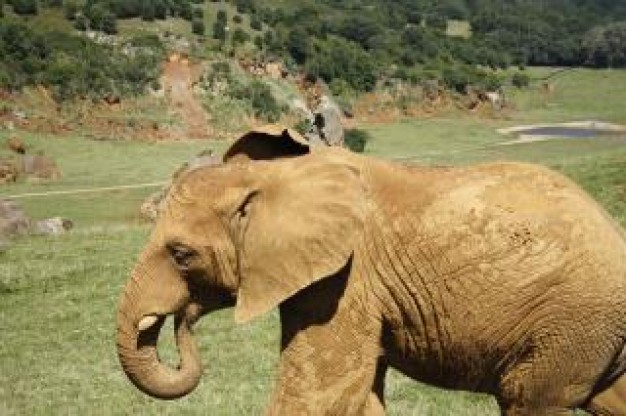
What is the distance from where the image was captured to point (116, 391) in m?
9.48

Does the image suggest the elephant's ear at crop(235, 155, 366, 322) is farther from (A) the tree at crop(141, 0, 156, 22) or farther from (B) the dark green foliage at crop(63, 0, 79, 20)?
(A) the tree at crop(141, 0, 156, 22)

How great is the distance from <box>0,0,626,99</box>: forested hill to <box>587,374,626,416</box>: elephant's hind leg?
4759 centimetres

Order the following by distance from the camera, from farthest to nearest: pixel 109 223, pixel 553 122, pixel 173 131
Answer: pixel 553 122
pixel 173 131
pixel 109 223

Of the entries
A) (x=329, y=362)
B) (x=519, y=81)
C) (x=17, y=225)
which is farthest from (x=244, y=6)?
(x=329, y=362)

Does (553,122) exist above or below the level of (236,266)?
below

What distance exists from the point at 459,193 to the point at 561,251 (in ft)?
1.90

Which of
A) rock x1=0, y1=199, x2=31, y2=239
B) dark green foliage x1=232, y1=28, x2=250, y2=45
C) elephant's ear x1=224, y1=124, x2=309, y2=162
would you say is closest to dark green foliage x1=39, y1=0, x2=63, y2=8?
dark green foliage x1=232, y1=28, x2=250, y2=45

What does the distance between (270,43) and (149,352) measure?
6169cm

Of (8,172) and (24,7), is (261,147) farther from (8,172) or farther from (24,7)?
(24,7)

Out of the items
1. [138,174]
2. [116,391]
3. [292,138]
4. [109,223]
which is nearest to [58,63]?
[138,174]

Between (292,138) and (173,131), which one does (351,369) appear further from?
(173,131)

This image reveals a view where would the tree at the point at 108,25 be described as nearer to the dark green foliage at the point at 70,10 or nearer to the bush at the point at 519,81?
the dark green foliage at the point at 70,10

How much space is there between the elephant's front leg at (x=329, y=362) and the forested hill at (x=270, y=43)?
47245 millimetres

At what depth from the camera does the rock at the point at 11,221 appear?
67.5ft
